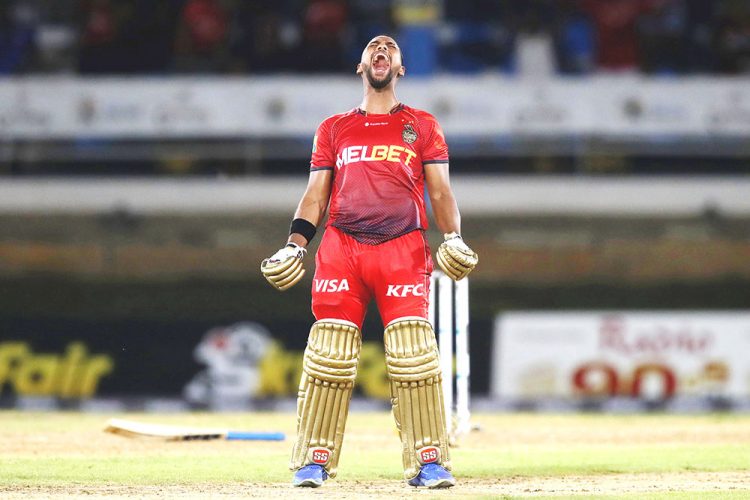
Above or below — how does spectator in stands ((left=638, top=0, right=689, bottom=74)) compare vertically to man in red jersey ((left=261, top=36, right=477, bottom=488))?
above

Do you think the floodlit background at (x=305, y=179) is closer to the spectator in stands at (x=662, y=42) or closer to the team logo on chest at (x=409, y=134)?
the spectator in stands at (x=662, y=42)

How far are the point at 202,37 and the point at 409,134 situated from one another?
11.9 m

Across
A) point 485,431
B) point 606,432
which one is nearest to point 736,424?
point 606,432

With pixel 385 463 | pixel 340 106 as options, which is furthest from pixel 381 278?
Answer: pixel 340 106

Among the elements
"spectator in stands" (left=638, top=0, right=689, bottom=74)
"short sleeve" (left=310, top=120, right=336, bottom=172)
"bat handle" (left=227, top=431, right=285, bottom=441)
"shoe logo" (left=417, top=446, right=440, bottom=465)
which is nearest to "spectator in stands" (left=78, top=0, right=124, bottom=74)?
"spectator in stands" (left=638, top=0, right=689, bottom=74)

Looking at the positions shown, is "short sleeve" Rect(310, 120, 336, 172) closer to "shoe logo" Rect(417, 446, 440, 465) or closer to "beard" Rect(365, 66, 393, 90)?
"beard" Rect(365, 66, 393, 90)

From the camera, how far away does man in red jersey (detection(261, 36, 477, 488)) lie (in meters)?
6.87

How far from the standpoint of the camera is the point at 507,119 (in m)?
18.0

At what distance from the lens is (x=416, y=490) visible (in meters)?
6.84

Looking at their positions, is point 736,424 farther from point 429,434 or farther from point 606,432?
point 429,434

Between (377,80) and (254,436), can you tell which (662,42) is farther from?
(377,80)

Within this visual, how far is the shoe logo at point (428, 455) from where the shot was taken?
6.85 m

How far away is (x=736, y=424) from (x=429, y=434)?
24.1ft

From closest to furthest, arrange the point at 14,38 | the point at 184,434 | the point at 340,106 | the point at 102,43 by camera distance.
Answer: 1. the point at 184,434
2. the point at 340,106
3. the point at 102,43
4. the point at 14,38
